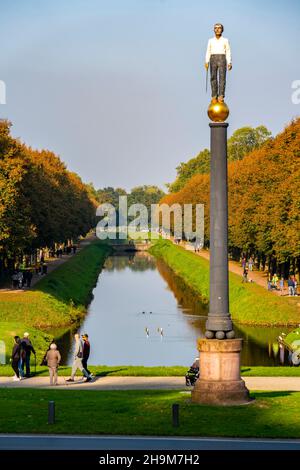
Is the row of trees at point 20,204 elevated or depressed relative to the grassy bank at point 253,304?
elevated

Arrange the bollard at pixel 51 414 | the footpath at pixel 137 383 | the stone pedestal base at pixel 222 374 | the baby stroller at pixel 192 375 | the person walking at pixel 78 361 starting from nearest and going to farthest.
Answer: the bollard at pixel 51 414, the stone pedestal base at pixel 222 374, the baby stroller at pixel 192 375, the footpath at pixel 137 383, the person walking at pixel 78 361

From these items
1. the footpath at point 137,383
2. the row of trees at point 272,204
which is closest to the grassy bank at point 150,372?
the footpath at point 137,383

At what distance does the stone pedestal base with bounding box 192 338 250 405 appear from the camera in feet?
90.1

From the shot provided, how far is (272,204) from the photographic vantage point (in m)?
82.0

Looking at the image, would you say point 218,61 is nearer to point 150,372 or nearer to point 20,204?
point 150,372

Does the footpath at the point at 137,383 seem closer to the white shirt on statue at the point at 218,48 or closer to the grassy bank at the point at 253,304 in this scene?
the white shirt on statue at the point at 218,48

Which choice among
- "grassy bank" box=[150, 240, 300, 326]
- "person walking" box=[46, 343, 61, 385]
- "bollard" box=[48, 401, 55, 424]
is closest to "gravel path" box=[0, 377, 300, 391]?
"person walking" box=[46, 343, 61, 385]

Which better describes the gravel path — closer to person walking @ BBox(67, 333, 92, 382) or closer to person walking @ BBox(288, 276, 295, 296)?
person walking @ BBox(67, 333, 92, 382)

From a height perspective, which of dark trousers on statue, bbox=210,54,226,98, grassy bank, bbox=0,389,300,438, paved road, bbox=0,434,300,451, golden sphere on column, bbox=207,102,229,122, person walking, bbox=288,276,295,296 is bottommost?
paved road, bbox=0,434,300,451

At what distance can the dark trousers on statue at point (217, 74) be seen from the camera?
94.6ft

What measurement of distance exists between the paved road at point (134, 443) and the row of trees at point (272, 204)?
47896 millimetres

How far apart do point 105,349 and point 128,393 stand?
25.7m

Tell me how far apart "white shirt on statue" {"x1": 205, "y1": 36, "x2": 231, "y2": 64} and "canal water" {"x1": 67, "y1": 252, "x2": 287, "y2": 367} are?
2433cm

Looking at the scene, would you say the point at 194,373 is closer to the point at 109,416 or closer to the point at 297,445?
the point at 109,416
